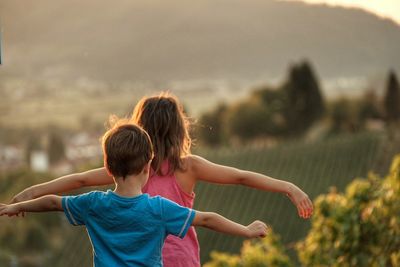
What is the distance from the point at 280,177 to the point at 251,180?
61.3 ft

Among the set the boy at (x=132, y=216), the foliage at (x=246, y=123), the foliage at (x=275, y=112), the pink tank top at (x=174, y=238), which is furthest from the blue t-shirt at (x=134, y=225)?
the foliage at (x=246, y=123)

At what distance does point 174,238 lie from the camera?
263cm

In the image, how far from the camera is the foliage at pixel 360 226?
4.48 m

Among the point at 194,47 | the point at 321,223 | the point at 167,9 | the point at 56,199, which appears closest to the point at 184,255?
the point at 56,199

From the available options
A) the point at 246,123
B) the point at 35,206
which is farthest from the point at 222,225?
the point at 246,123

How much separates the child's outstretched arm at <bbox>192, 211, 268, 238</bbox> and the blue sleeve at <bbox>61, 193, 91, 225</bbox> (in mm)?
263

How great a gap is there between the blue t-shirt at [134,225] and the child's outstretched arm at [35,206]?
10cm

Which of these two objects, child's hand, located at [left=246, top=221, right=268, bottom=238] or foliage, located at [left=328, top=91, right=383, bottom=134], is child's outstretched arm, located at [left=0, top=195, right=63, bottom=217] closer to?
child's hand, located at [left=246, top=221, right=268, bottom=238]

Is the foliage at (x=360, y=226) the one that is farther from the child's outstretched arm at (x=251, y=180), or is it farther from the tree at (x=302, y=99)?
the tree at (x=302, y=99)

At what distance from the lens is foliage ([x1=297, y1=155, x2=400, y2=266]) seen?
14.7ft

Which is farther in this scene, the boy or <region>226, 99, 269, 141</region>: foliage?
<region>226, 99, 269, 141</region>: foliage

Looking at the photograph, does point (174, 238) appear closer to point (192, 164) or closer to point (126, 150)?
point (192, 164)

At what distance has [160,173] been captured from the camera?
268 cm

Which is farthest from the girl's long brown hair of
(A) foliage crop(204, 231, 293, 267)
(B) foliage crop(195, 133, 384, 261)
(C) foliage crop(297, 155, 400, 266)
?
(B) foliage crop(195, 133, 384, 261)
